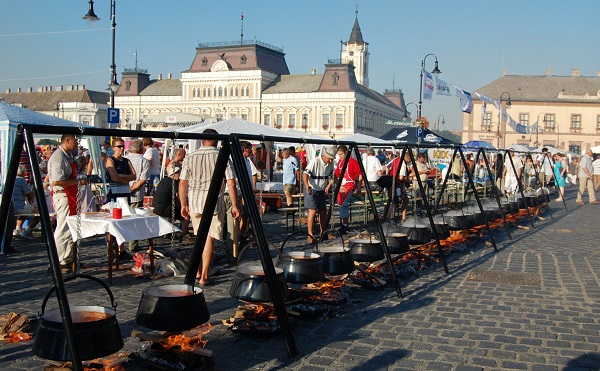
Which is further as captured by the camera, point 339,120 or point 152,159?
point 339,120

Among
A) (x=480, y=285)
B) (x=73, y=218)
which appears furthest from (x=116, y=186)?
(x=480, y=285)

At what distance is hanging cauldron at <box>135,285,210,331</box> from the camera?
14.2 feet

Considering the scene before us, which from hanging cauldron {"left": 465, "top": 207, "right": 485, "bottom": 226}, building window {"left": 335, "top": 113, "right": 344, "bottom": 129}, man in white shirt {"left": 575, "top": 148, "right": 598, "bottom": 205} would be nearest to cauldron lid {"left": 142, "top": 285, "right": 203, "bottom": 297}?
hanging cauldron {"left": 465, "top": 207, "right": 485, "bottom": 226}

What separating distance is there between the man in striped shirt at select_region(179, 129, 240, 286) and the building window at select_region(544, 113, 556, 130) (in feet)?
297

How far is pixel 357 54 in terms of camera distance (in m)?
124

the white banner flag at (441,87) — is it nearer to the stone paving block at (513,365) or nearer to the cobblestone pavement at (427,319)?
the cobblestone pavement at (427,319)

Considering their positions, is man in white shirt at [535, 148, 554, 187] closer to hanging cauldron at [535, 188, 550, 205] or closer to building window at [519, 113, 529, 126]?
hanging cauldron at [535, 188, 550, 205]

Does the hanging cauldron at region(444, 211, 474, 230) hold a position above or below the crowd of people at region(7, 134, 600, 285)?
below

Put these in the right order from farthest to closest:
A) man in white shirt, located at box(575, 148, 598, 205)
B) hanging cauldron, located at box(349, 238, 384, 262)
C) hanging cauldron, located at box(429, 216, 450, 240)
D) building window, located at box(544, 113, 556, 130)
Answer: building window, located at box(544, 113, 556, 130) → man in white shirt, located at box(575, 148, 598, 205) → hanging cauldron, located at box(429, 216, 450, 240) → hanging cauldron, located at box(349, 238, 384, 262)

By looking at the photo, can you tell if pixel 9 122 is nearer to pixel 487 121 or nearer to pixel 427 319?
pixel 427 319

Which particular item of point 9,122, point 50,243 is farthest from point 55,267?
point 9,122

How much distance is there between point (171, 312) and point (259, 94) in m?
92.0

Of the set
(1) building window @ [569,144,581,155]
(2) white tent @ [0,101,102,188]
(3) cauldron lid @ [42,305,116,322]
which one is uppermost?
(1) building window @ [569,144,581,155]

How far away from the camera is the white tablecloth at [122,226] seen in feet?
23.9
